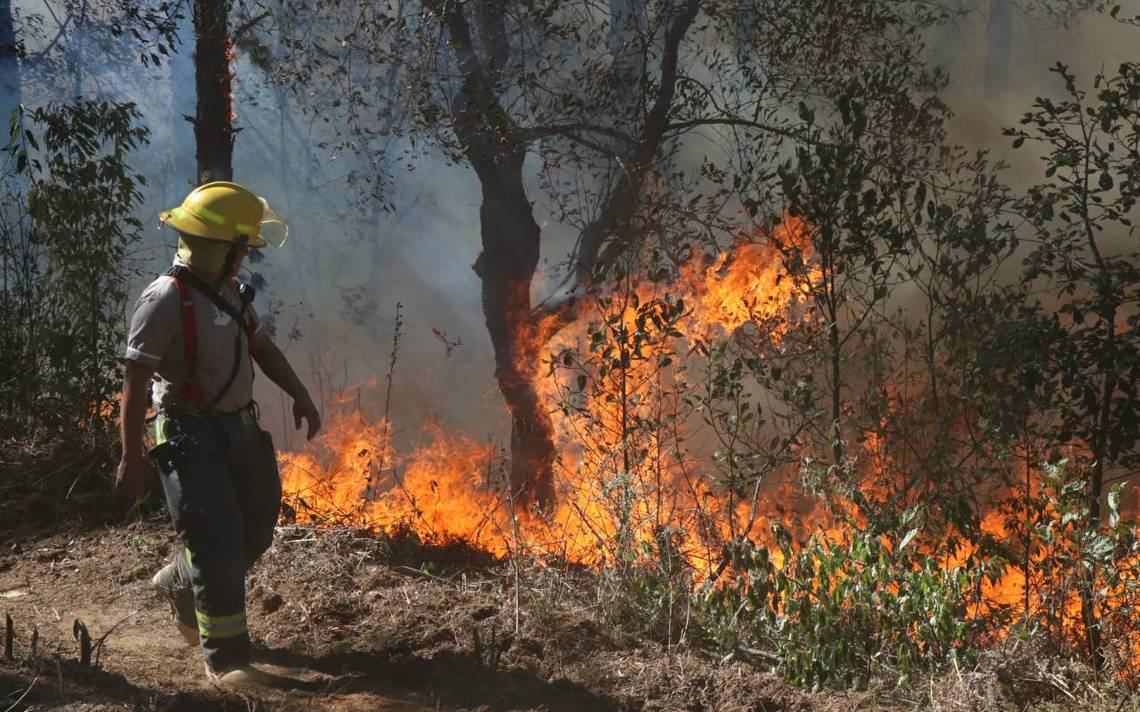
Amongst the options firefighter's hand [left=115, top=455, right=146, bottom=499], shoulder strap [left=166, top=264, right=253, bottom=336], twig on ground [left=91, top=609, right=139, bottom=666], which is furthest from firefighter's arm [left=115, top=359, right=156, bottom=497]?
twig on ground [left=91, top=609, right=139, bottom=666]

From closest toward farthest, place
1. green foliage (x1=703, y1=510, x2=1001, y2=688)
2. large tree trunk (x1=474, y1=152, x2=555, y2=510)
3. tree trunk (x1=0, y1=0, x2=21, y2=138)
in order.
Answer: green foliage (x1=703, y1=510, x2=1001, y2=688)
tree trunk (x1=0, y1=0, x2=21, y2=138)
large tree trunk (x1=474, y1=152, x2=555, y2=510)

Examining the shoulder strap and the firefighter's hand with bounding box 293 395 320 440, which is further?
the firefighter's hand with bounding box 293 395 320 440

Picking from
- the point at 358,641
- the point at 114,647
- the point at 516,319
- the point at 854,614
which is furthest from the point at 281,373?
the point at 516,319

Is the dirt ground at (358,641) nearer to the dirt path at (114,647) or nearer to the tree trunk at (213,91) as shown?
the dirt path at (114,647)

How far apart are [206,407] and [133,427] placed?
252mm

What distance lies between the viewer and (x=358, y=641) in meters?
4.25

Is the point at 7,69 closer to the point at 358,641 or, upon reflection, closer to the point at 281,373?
the point at 281,373

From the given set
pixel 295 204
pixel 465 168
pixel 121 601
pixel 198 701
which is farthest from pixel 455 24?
pixel 198 701

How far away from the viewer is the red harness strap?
11.8 feet

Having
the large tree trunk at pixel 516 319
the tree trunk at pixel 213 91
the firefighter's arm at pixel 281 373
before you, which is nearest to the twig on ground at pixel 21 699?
the firefighter's arm at pixel 281 373

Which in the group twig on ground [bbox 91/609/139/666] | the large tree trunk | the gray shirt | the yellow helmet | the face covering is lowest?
twig on ground [bbox 91/609/139/666]

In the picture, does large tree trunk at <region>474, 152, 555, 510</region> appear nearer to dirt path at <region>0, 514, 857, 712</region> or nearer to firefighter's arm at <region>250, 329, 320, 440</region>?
dirt path at <region>0, 514, 857, 712</region>

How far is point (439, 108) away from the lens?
900 centimetres

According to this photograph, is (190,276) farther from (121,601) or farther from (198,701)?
(121,601)
